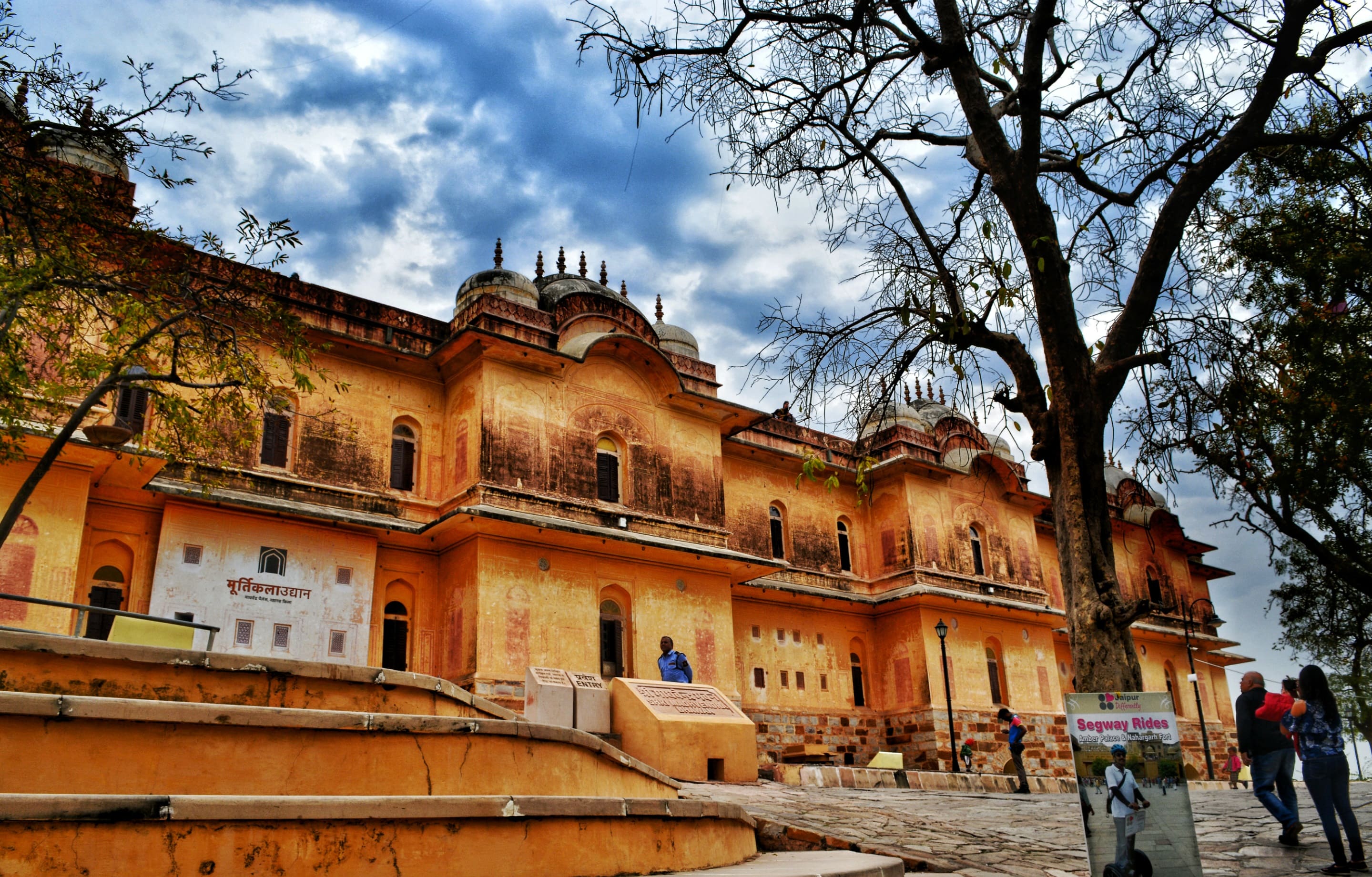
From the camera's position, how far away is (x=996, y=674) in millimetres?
24469

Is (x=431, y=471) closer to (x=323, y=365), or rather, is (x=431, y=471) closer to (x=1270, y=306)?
(x=323, y=365)

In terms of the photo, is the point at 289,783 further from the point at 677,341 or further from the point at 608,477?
the point at 677,341

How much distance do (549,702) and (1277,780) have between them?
7.75 metres

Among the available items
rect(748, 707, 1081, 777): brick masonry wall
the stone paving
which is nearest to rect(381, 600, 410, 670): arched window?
the stone paving

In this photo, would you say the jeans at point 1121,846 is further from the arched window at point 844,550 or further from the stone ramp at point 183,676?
the arched window at point 844,550

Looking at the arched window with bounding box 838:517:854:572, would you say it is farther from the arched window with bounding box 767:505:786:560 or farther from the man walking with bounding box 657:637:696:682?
the man walking with bounding box 657:637:696:682

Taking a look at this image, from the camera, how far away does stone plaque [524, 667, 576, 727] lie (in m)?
12.1

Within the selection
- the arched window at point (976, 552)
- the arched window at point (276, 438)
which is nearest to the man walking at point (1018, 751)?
the arched window at point (976, 552)

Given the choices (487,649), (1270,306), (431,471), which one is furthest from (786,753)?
(1270,306)

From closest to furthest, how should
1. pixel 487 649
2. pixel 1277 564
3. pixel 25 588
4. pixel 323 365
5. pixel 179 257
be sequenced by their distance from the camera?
1. pixel 179 257
2. pixel 25 588
3. pixel 1277 564
4. pixel 487 649
5. pixel 323 365

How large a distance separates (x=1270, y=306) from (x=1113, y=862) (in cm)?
732

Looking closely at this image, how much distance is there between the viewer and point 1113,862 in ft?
16.9

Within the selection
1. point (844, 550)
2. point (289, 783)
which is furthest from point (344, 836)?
point (844, 550)

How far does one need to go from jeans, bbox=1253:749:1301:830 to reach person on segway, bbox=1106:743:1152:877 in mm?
3105
